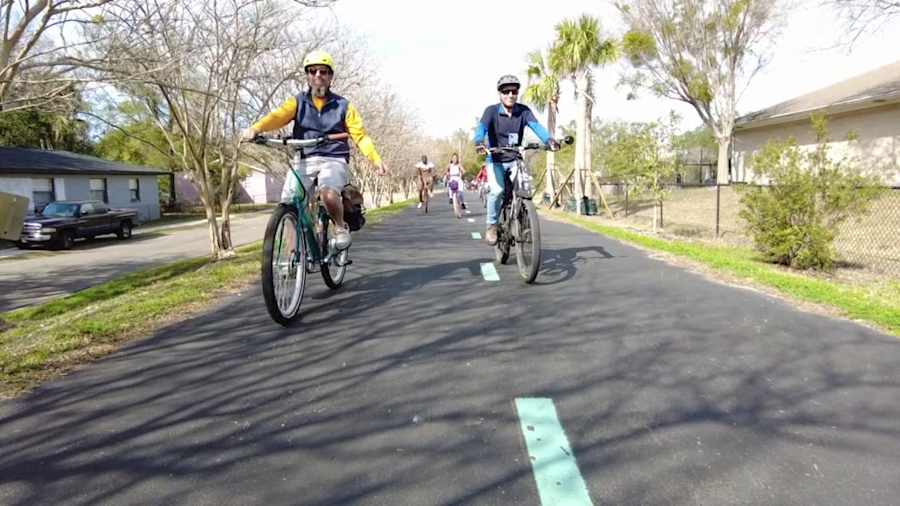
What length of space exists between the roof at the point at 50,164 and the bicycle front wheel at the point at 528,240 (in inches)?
1137

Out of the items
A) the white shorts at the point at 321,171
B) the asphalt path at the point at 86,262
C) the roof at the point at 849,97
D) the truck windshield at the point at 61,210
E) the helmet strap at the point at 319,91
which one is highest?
the roof at the point at 849,97

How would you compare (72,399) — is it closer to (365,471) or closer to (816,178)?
(365,471)

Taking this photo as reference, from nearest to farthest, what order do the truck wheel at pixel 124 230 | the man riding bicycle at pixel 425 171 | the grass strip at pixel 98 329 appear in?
the grass strip at pixel 98 329
the man riding bicycle at pixel 425 171
the truck wheel at pixel 124 230

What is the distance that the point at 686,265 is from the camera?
8.12 m

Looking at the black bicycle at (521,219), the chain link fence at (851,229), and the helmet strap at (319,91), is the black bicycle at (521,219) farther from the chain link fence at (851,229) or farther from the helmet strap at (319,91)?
the chain link fence at (851,229)

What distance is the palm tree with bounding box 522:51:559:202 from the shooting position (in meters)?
31.7

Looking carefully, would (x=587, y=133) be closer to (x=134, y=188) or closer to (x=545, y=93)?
(x=545, y=93)

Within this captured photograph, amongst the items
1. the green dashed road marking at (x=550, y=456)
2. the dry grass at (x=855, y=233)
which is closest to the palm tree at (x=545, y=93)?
the dry grass at (x=855, y=233)

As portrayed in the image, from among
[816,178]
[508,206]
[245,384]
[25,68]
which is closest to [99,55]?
[25,68]

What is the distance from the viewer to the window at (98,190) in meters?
34.0

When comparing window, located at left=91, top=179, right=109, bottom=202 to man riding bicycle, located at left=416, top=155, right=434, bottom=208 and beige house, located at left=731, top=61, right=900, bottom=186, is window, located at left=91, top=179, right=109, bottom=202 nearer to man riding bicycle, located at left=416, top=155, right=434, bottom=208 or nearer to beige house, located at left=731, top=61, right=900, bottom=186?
man riding bicycle, located at left=416, top=155, right=434, bottom=208

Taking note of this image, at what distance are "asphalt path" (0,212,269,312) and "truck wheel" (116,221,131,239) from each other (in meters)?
0.36

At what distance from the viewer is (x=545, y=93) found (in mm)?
33031

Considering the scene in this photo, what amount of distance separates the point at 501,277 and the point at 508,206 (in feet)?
3.00
